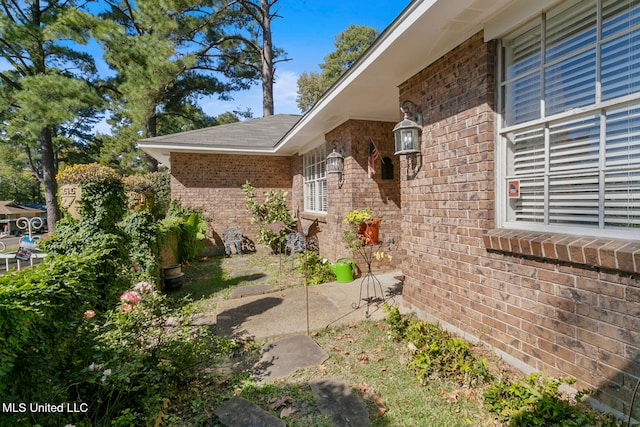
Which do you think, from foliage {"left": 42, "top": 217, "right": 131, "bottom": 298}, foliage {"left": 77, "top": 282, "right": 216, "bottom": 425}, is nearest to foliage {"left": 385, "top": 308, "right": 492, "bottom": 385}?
foliage {"left": 77, "top": 282, "right": 216, "bottom": 425}

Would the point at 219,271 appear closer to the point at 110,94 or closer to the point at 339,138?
the point at 339,138

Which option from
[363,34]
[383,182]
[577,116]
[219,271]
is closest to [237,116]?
[363,34]

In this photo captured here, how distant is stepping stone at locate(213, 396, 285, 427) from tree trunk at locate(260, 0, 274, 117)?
54.6 feet

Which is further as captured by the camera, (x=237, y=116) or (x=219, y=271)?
(x=237, y=116)

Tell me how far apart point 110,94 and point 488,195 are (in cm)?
1901

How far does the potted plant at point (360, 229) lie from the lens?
4406 mm

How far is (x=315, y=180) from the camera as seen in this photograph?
822cm

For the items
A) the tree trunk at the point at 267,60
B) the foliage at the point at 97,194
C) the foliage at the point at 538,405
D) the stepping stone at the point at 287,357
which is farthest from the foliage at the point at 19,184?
the foliage at the point at 538,405

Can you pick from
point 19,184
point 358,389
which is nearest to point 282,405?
point 358,389

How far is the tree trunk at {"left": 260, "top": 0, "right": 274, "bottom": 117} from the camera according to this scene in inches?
646

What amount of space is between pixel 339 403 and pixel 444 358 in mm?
1084

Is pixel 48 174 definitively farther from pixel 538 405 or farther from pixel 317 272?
pixel 538 405

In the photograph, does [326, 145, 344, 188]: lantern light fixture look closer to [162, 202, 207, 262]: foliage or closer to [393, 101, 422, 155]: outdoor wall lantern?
[393, 101, 422, 155]: outdoor wall lantern

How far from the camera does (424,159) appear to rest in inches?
144
